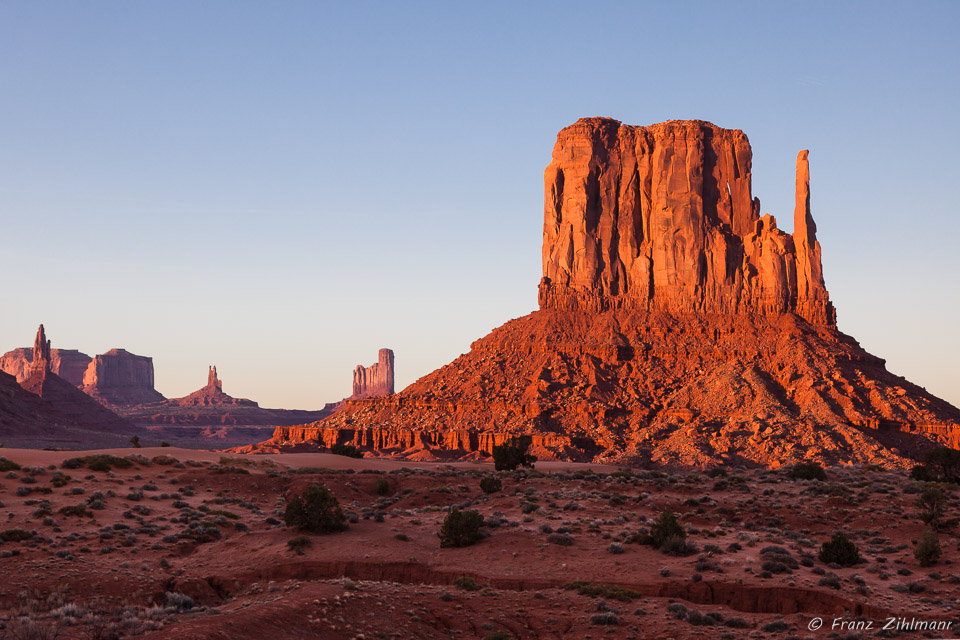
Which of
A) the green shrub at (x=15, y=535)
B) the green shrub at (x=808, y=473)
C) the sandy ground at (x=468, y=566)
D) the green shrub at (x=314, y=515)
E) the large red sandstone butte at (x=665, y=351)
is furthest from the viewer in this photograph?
the large red sandstone butte at (x=665, y=351)

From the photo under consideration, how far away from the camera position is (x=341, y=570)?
1252 inches

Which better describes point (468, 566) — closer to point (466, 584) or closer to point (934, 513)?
point (466, 584)

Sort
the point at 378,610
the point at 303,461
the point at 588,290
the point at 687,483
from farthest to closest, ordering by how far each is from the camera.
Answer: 1. the point at 588,290
2. the point at 303,461
3. the point at 687,483
4. the point at 378,610

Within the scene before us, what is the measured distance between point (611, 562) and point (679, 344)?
8051 centimetres

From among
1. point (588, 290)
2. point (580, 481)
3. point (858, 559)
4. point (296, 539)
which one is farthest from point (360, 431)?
point (858, 559)

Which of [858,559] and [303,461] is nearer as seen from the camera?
[858,559]

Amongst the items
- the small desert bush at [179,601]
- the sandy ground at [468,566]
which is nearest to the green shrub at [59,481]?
the sandy ground at [468,566]

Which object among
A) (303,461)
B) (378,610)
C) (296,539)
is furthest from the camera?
(303,461)

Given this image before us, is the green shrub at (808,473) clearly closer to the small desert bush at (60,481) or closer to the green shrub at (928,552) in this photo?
the green shrub at (928,552)

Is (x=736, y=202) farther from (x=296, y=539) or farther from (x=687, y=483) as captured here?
(x=296, y=539)

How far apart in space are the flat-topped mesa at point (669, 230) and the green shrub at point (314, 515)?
276 feet

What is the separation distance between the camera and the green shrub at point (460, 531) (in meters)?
35.0

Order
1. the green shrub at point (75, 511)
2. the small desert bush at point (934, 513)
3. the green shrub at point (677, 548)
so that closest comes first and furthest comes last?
1. the green shrub at point (677, 548)
2. the small desert bush at point (934, 513)
3. the green shrub at point (75, 511)

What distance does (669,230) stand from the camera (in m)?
119
